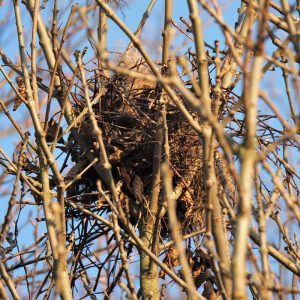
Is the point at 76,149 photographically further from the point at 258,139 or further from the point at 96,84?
the point at 258,139

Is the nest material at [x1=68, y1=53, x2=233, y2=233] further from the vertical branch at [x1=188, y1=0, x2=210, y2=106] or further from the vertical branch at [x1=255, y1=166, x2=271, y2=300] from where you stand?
the vertical branch at [x1=255, y1=166, x2=271, y2=300]

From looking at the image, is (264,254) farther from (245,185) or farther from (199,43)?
(199,43)

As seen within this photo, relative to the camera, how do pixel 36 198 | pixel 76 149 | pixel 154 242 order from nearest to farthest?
1. pixel 154 242
2. pixel 36 198
3. pixel 76 149

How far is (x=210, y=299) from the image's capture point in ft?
13.0

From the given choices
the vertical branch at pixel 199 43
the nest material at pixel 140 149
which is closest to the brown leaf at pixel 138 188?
the nest material at pixel 140 149

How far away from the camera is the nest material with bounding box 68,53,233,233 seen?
160 inches

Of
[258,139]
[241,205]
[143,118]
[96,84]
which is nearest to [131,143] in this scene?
[143,118]

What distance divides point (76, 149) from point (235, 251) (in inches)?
102

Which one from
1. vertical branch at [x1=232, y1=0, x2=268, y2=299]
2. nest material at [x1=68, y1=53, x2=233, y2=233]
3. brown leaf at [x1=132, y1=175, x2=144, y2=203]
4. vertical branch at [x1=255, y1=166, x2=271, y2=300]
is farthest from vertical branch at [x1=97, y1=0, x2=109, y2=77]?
vertical branch at [x1=232, y1=0, x2=268, y2=299]

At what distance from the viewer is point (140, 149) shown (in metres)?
4.12

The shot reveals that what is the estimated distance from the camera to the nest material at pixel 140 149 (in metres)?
4.07

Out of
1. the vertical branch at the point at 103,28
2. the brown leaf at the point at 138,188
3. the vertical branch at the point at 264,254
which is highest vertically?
the vertical branch at the point at 103,28

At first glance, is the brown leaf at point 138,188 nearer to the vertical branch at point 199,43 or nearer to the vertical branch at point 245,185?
the vertical branch at point 199,43

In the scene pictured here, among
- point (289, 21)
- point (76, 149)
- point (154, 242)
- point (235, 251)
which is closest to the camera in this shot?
point (235, 251)
